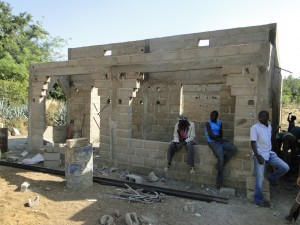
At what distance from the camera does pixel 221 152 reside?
21.4ft

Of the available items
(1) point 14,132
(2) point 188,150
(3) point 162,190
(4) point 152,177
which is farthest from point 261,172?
(1) point 14,132

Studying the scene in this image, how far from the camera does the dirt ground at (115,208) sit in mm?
4816

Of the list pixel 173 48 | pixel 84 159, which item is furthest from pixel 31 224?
pixel 173 48

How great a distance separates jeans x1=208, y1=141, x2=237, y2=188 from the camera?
6.51 m

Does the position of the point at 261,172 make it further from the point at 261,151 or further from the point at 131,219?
the point at 131,219

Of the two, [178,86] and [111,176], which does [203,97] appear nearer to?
[178,86]

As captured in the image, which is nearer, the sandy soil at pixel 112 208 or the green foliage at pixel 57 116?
the sandy soil at pixel 112 208

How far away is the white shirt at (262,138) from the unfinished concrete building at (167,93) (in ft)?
2.31

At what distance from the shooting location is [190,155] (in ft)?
22.8

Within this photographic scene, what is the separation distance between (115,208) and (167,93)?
6153 mm

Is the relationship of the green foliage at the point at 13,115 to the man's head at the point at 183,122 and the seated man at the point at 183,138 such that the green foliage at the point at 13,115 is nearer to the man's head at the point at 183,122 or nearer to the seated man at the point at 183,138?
the seated man at the point at 183,138

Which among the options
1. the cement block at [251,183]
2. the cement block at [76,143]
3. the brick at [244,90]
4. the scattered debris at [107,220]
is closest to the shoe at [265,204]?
the cement block at [251,183]

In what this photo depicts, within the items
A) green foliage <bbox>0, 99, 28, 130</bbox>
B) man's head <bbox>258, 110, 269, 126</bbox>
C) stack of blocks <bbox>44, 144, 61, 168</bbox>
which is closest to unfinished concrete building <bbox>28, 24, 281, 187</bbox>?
man's head <bbox>258, 110, 269, 126</bbox>

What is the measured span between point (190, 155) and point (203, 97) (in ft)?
13.0
